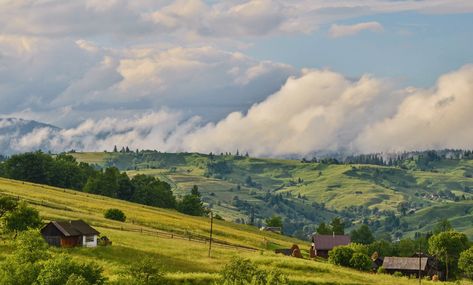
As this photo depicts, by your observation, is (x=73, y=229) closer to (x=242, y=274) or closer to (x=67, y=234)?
(x=67, y=234)

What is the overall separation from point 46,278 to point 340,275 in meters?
54.2

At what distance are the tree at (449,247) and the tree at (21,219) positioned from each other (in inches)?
3995

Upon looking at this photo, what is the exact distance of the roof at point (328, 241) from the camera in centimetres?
18988

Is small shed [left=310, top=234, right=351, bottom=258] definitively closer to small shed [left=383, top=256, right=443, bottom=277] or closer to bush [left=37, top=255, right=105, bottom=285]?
small shed [left=383, top=256, right=443, bottom=277]

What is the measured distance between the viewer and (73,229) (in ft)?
414

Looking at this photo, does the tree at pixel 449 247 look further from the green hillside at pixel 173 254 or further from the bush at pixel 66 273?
the bush at pixel 66 273

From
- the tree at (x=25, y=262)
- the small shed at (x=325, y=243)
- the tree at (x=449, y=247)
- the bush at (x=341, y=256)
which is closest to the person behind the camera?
the tree at (x=25, y=262)

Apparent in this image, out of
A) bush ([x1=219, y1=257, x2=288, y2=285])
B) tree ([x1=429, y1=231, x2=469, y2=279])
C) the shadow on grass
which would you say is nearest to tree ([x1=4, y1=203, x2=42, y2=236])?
the shadow on grass

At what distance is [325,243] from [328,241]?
3.54ft

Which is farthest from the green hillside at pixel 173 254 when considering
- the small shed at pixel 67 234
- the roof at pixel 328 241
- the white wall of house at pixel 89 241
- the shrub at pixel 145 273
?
the roof at pixel 328 241

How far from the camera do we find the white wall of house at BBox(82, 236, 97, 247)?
126000mm

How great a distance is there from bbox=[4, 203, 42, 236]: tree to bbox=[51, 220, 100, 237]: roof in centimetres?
299

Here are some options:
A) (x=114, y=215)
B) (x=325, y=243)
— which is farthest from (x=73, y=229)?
(x=325, y=243)

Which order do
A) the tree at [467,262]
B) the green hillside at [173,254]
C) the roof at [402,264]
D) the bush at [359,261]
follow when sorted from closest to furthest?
the green hillside at [173,254]
the bush at [359,261]
the tree at [467,262]
the roof at [402,264]
